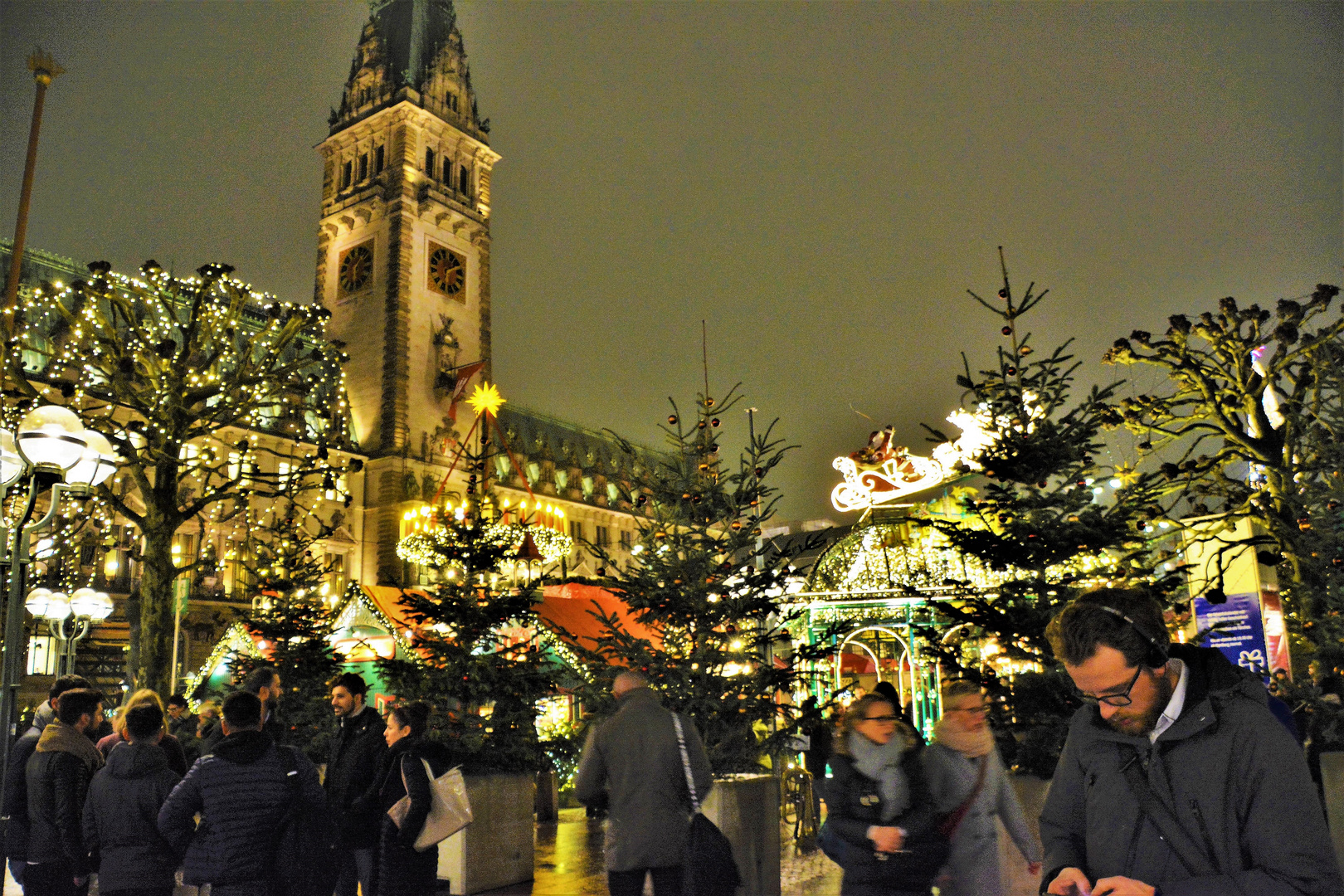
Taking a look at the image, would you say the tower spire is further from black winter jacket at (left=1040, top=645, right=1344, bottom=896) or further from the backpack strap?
black winter jacket at (left=1040, top=645, right=1344, bottom=896)

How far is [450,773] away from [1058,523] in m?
5.41

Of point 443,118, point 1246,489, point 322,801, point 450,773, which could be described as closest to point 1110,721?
point 322,801

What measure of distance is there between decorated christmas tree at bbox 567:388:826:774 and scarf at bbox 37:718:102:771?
3858 mm

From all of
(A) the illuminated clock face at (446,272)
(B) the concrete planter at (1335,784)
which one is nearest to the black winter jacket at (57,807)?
(B) the concrete planter at (1335,784)

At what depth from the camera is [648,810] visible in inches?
207

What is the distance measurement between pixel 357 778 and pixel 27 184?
22.6 m

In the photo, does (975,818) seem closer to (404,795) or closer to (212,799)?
(212,799)

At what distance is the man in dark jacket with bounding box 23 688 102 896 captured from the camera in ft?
19.5

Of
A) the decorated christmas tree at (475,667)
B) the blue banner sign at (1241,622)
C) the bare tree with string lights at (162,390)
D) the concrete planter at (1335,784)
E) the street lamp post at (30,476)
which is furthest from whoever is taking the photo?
the bare tree with string lights at (162,390)

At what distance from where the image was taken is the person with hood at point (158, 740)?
562cm

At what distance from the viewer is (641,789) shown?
5.29 metres

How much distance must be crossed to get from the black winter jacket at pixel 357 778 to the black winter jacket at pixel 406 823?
11 cm

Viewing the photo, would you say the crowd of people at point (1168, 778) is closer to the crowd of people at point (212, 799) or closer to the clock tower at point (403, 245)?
the crowd of people at point (212, 799)

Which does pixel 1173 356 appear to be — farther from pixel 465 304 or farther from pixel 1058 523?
pixel 465 304
